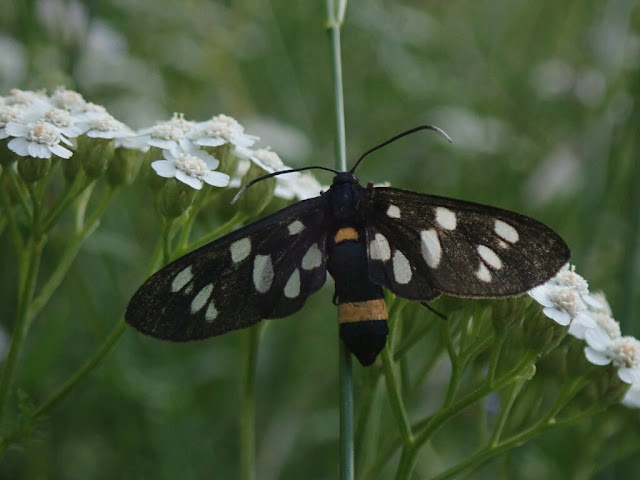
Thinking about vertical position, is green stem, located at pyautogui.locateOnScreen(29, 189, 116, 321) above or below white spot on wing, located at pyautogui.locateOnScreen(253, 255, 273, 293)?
below

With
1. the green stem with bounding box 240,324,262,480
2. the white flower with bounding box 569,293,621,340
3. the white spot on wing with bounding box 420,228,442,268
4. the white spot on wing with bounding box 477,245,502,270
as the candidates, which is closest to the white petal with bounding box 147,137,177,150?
the green stem with bounding box 240,324,262,480

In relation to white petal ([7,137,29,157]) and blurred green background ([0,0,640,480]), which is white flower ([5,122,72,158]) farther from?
blurred green background ([0,0,640,480])

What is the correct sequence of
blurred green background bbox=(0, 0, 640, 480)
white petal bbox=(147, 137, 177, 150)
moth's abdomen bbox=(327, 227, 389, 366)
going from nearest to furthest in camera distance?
moth's abdomen bbox=(327, 227, 389, 366), white petal bbox=(147, 137, 177, 150), blurred green background bbox=(0, 0, 640, 480)

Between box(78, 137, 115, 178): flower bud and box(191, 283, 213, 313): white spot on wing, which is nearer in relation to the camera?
box(191, 283, 213, 313): white spot on wing

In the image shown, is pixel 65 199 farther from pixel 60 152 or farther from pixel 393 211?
pixel 393 211

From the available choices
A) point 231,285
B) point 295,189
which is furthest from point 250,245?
point 295,189
